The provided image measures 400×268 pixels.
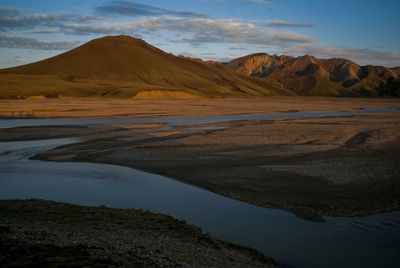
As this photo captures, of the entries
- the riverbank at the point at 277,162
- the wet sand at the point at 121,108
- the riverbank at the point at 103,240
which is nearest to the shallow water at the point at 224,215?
the riverbank at the point at 277,162

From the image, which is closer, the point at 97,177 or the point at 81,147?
the point at 97,177

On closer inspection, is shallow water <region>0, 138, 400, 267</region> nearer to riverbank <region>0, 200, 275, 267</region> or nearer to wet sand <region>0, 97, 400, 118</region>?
riverbank <region>0, 200, 275, 267</region>

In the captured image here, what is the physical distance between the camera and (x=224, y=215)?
1406 centimetres

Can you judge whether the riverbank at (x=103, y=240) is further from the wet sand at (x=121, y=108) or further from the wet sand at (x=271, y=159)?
the wet sand at (x=121, y=108)

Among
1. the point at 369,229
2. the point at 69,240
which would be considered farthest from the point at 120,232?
the point at 369,229

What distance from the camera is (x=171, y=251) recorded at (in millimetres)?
9312

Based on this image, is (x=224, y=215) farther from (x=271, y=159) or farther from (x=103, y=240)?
(x=271, y=159)

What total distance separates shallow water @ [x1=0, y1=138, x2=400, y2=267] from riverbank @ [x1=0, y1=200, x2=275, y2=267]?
4.13 ft

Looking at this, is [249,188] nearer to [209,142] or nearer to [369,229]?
[369,229]

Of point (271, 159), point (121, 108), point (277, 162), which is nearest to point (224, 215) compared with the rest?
point (277, 162)

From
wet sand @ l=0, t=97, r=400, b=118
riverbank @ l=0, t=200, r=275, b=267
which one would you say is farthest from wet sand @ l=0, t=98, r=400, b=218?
wet sand @ l=0, t=97, r=400, b=118

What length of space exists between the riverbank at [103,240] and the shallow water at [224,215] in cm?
126

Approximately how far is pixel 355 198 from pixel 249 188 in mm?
4012

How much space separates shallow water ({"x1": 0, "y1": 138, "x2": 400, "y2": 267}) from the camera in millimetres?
10875
